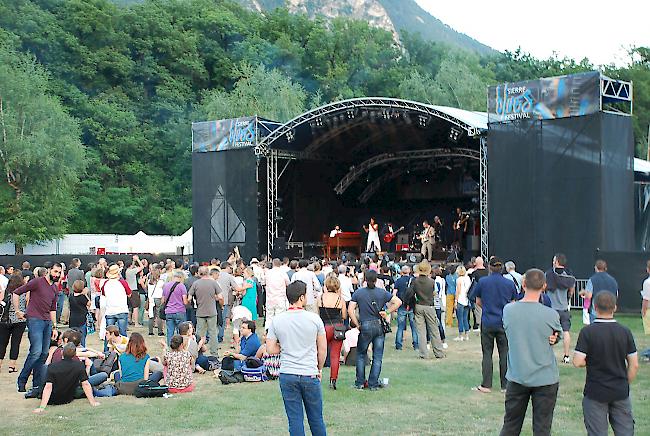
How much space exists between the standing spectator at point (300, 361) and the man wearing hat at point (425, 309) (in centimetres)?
568

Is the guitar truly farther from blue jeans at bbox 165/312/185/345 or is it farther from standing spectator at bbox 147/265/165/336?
blue jeans at bbox 165/312/185/345

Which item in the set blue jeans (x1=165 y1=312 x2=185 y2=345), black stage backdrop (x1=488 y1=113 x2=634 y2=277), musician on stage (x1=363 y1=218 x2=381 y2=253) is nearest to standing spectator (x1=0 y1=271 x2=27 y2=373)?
blue jeans (x1=165 y1=312 x2=185 y2=345)

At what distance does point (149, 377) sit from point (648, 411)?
5.30 meters

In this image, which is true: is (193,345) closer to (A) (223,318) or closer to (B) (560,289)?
(A) (223,318)

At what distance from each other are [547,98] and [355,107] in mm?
5404

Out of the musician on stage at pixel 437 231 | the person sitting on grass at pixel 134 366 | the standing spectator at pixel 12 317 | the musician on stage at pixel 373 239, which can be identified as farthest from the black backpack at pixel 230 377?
the musician on stage at pixel 373 239

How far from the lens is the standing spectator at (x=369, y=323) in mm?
8999

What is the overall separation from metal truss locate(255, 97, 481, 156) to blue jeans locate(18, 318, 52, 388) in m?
12.8

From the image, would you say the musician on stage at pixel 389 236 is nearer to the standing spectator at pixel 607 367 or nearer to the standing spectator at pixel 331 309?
the standing spectator at pixel 331 309

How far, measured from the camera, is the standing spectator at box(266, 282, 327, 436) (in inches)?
219

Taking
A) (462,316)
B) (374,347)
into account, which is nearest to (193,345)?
(374,347)

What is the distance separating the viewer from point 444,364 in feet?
36.7

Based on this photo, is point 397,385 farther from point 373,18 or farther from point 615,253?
point 373,18

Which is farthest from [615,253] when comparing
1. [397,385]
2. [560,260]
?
[397,385]
